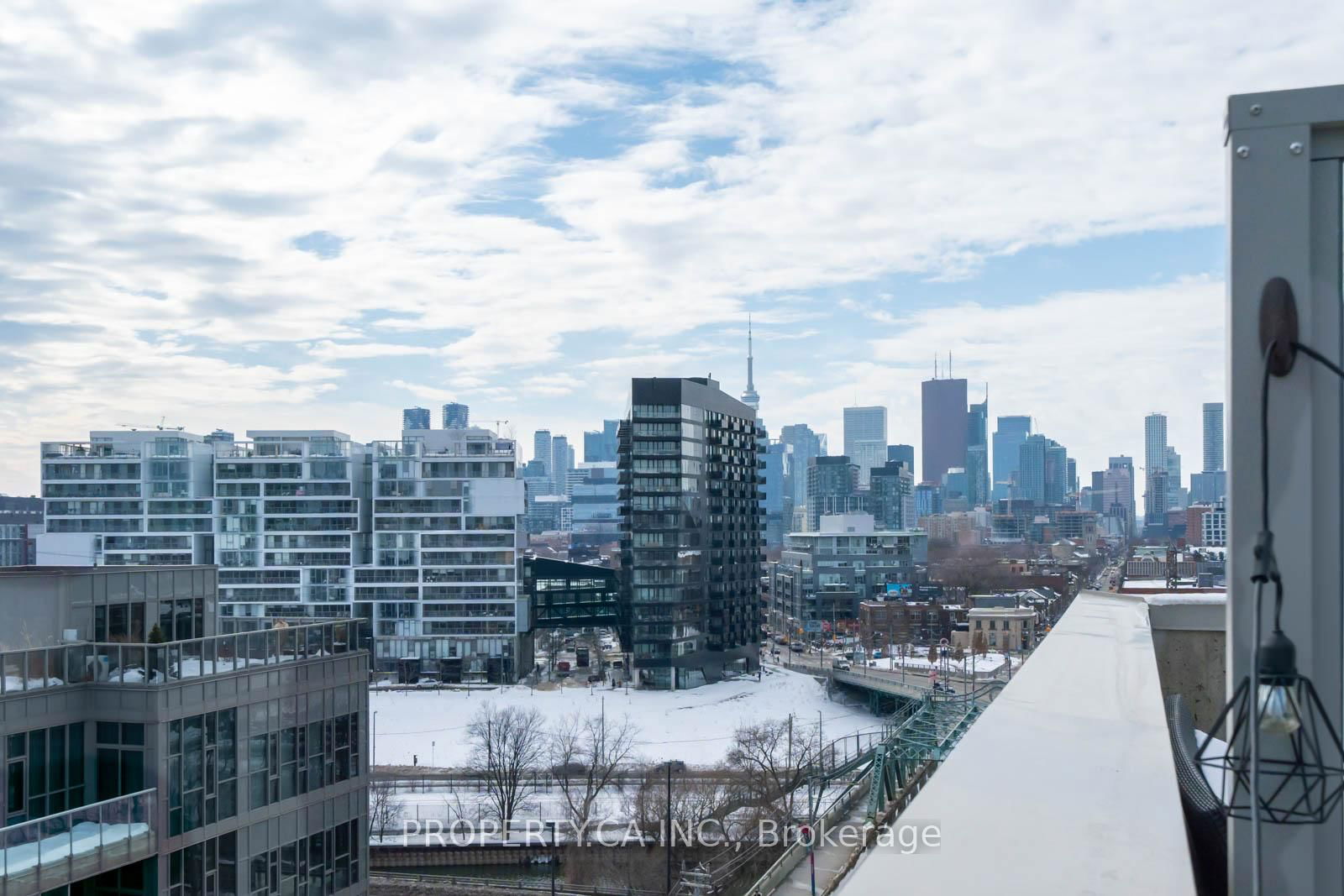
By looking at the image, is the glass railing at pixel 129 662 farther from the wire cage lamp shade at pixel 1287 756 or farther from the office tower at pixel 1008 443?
the office tower at pixel 1008 443

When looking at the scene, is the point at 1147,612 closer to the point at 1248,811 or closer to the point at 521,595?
the point at 1248,811

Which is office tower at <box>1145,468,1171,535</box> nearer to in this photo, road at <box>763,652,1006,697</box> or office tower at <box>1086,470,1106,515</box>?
office tower at <box>1086,470,1106,515</box>

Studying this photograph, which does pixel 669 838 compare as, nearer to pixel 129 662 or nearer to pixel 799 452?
pixel 129 662

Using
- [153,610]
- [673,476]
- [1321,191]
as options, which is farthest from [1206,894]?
[673,476]

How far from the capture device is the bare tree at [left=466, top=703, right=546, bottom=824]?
19.7 metres

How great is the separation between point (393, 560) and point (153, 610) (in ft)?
92.6

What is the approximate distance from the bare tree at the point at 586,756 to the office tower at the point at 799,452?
415ft

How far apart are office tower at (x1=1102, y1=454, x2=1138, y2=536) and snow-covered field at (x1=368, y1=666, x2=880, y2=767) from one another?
71253 millimetres

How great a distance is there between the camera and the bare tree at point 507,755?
1972 cm

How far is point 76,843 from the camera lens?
630cm

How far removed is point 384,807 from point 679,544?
17.0 metres

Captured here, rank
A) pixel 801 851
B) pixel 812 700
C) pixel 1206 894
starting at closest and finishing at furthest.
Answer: pixel 1206 894 < pixel 801 851 < pixel 812 700

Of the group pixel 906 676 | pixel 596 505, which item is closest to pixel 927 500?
pixel 596 505

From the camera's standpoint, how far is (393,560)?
3656 cm
